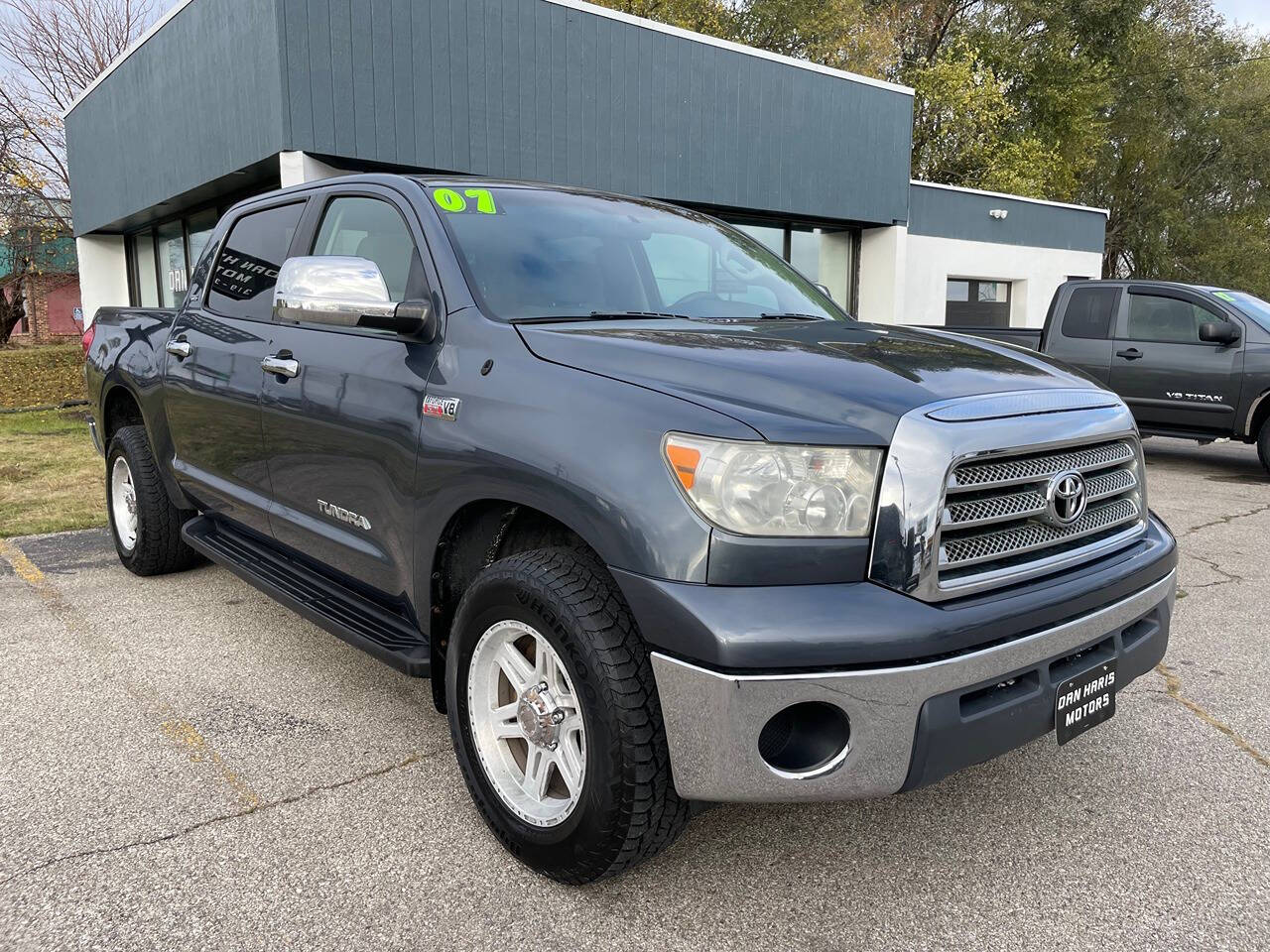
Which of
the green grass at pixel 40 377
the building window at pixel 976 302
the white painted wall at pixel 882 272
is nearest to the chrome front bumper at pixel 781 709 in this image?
the white painted wall at pixel 882 272

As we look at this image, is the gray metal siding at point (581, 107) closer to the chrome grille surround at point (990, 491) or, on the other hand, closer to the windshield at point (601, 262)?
the windshield at point (601, 262)

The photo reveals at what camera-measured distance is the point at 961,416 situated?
7.13 ft

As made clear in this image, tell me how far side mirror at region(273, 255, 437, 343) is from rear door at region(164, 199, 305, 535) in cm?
87

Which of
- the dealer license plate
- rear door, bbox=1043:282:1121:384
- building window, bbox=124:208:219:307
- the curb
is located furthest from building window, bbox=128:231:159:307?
the dealer license plate

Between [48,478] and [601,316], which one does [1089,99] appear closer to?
[48,478]

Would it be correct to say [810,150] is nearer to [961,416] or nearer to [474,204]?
[474,204]

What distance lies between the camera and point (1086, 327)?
9625 millimetres

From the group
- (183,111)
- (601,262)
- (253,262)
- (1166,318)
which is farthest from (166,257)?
(601,262)

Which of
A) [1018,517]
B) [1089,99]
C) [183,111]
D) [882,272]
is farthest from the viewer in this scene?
[1089,99]

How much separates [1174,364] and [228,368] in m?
8.42

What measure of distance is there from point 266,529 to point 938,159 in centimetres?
2749

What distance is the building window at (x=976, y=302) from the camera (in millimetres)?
19250

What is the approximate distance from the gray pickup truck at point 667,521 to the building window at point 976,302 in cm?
1701

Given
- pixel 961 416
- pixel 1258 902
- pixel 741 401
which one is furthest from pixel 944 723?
pixel 1258 902
